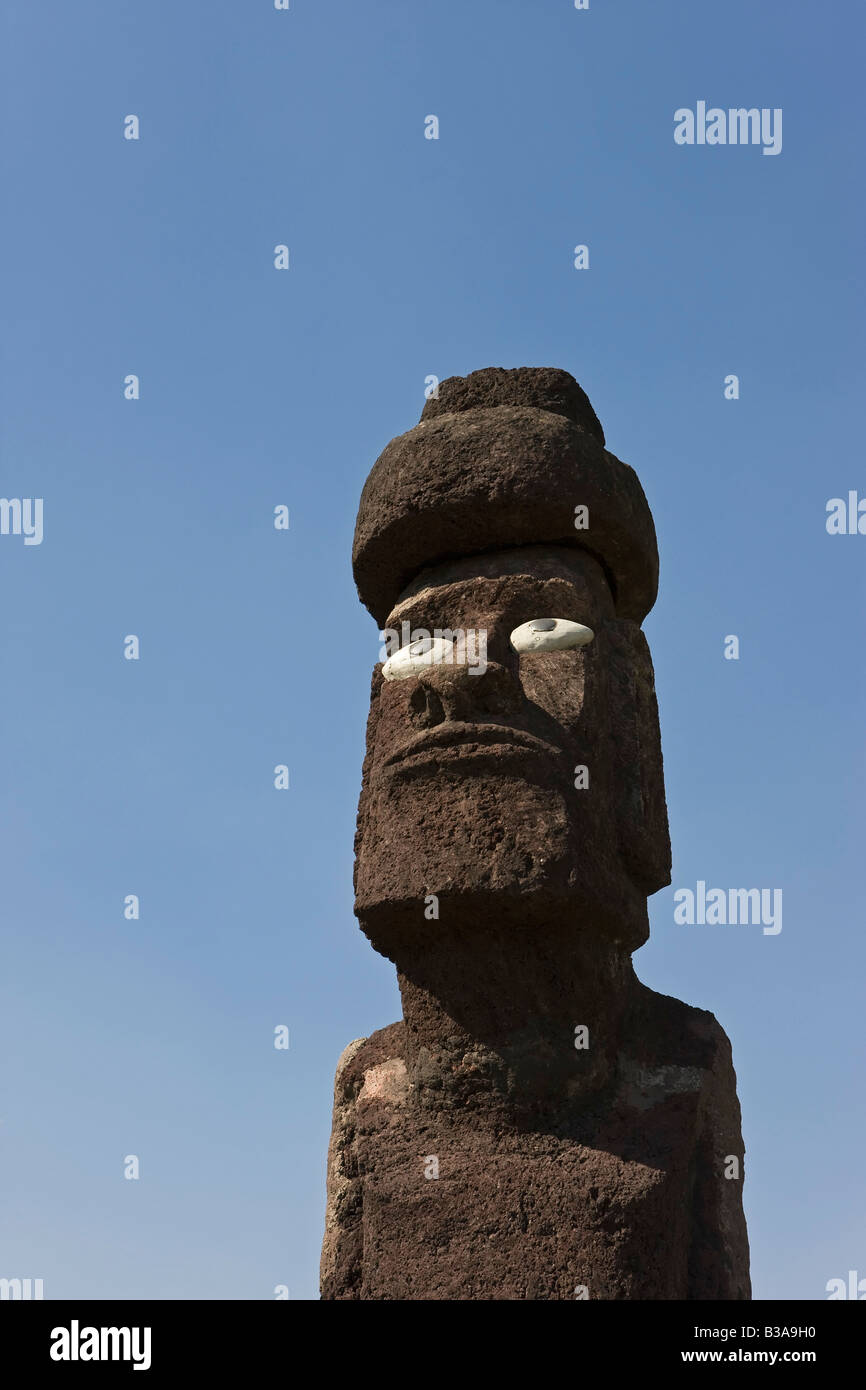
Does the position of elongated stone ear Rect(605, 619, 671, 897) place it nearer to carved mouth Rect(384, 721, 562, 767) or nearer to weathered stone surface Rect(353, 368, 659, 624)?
weathered stone surface Rect(353, 368, 659, 624)

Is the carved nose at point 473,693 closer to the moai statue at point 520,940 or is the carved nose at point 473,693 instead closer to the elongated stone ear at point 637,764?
the moai statue at point 520,940

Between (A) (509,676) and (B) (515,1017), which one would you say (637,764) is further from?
(B) (515,1017)

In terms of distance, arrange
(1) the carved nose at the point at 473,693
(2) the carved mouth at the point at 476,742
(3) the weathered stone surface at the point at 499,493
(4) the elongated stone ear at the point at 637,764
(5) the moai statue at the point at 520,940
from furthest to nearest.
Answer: (3) the weathered stone surface at the point at 499,493
(4) the elongated stone ear at the point at 637,764
(1) the carved nose at the point at 473,693
(2) the carved mouth at the point at 476,742
(5) the moai statue at the point at 520,940

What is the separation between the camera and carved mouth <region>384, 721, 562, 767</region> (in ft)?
20.5

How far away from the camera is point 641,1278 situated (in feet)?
18.5

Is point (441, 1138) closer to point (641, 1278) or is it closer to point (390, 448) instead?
point (641, 1278)

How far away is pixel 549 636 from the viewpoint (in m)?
6.77

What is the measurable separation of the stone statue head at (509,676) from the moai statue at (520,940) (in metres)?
0.01

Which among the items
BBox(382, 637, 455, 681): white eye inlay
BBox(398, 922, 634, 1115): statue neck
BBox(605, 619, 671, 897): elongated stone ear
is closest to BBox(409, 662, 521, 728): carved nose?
BBox(382, 637, 455, 681): white eye inlay

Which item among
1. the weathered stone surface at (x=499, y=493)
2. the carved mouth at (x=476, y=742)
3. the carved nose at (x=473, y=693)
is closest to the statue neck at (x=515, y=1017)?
the carved mouth at (x=476, y=742)

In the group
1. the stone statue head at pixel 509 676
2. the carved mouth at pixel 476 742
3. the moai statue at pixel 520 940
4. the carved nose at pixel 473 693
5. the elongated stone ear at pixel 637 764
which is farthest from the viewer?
the elongated stone ear at pixel 637 764

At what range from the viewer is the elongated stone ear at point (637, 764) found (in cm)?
673

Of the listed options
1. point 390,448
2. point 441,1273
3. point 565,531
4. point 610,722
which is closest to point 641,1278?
point 441,1273

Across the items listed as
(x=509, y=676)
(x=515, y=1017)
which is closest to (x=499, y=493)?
(x=509, y=676)
